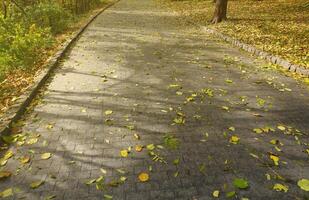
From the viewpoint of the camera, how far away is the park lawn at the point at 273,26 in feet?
29.7

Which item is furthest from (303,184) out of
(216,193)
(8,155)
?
(8,155)

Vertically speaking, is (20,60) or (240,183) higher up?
(20,60)

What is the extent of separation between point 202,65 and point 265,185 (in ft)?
16.3

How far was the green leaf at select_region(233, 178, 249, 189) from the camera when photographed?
11.2 feet

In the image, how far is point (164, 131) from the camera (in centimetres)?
462

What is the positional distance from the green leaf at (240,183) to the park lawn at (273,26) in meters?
5.15

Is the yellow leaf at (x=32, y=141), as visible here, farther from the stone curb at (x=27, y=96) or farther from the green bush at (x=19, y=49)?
the green bush at (x=19, y=49)

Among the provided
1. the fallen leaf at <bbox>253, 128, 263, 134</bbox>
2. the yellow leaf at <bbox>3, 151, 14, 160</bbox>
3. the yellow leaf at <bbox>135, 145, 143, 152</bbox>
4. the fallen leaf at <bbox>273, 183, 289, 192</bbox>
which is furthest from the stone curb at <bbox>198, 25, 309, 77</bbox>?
the yellow leaf at <bbox>3, 151, 14, 160</bbox>

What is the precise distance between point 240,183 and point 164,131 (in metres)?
1.50

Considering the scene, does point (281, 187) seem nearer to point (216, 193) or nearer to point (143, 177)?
point (216, 193)

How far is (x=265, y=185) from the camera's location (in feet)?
11.4

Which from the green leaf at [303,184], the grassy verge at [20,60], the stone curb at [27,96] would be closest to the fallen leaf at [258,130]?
the green leaf at [303,184]

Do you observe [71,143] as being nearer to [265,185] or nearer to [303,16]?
[265,185]

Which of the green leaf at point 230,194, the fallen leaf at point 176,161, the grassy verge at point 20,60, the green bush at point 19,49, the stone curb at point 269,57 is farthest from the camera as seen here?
the green bush at point 19,49
